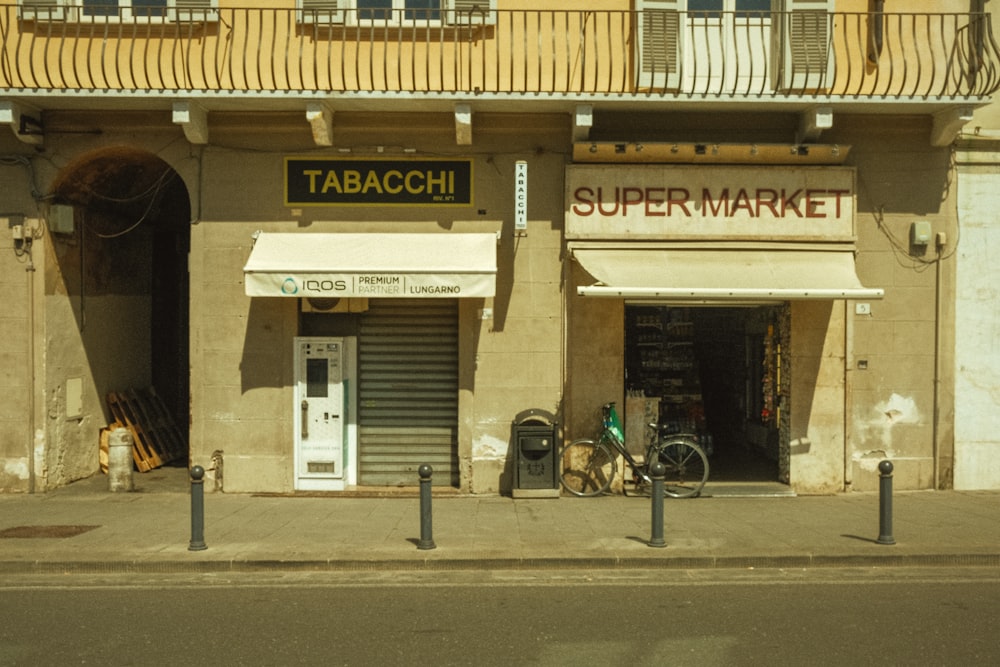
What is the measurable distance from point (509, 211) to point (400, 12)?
3.03m

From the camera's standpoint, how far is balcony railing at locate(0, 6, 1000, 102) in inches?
468

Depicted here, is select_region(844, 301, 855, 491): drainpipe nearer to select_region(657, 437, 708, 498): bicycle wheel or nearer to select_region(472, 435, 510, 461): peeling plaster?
select_region(657, 437, 708, 498): bicycle wheel

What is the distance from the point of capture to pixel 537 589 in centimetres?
794

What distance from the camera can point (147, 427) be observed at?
48.7 feet

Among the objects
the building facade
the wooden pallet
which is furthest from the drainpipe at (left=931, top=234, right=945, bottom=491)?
the wooden pallet

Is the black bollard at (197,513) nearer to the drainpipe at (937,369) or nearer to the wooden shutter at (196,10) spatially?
the wooden shutter at (196,10)

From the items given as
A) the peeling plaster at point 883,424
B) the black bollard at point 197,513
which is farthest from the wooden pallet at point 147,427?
the peeling plaster at point 883,424

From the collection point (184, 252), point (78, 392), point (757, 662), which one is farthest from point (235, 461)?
point (757, 662)

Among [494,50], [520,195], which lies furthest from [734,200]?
[494,50]

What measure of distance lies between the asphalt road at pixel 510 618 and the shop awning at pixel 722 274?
3929 mm

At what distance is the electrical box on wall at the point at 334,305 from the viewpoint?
40.9 feet

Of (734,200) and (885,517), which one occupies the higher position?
(734,200)

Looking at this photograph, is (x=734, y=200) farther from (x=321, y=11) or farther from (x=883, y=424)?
(x=321, y=11)

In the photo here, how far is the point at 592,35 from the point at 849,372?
5.82 metres
